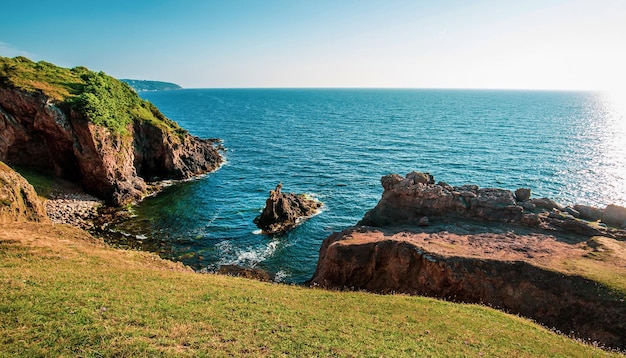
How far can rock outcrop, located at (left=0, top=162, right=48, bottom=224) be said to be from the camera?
31469 millimetres

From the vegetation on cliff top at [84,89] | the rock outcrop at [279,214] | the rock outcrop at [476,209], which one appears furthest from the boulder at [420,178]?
the vegetation on cliff top at [84,89]

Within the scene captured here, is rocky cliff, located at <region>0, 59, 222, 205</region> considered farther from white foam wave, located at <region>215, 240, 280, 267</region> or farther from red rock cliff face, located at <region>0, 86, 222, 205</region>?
white foam wave, located at <region>215, 240, 280, 267</region>

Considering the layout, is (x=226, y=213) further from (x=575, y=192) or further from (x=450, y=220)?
(x=575, y=192)

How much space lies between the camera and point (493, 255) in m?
28.8

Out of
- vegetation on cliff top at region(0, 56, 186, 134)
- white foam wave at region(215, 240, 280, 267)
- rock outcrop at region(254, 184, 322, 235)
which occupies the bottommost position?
white foam wave at region(215, 240, 280, 267)

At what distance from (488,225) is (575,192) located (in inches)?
1658

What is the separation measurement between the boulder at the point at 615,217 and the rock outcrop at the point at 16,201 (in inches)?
2204

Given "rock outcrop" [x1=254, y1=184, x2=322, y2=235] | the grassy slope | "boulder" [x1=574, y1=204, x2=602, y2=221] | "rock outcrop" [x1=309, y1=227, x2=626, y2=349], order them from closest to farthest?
the grassy slope, "rock outcrop" [x1=309, y1=227, x2=626, y2=349], "boulder" [x1=574, y1=204, x2=602, y2=221], "rock outcrop" [x1=254, y1=184, x2=322, y2=235]

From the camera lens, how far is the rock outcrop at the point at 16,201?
31.5 meters

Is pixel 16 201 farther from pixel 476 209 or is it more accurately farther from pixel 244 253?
pixel 476 209

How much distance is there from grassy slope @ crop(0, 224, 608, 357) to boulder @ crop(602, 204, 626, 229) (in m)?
19.6

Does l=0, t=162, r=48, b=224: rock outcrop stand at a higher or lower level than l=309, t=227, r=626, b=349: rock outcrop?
higher

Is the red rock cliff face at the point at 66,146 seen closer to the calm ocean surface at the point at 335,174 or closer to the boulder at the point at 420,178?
the calm ocean surface at the point at 335,174

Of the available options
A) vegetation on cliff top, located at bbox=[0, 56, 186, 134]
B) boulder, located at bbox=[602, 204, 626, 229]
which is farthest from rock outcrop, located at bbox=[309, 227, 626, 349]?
vegetation on cliff top, located at bbox=[0, 56, 186, 134]
